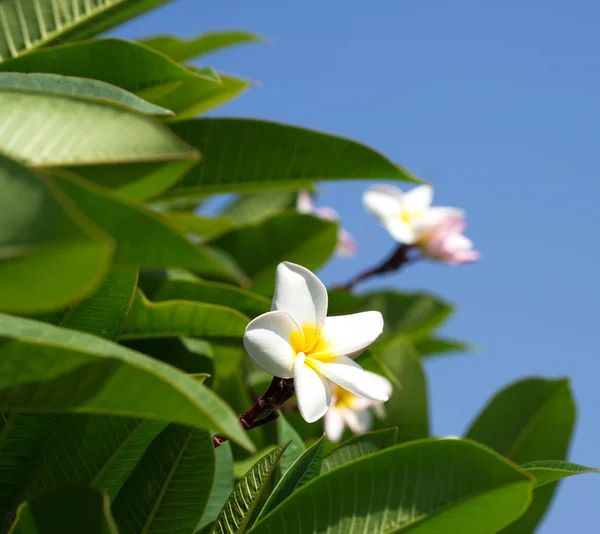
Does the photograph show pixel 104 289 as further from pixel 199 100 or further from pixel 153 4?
pixel 153 4

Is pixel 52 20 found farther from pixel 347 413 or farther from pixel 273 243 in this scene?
pixel 347 413

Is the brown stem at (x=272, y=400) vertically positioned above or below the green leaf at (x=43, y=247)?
below

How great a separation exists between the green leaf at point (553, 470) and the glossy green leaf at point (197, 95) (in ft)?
1.95

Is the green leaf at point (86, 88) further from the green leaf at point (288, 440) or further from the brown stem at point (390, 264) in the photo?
the brown stem at point (390, 264)

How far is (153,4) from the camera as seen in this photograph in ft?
4.17

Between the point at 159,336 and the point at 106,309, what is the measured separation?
0.98 ft

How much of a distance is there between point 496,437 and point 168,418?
118 centimetres

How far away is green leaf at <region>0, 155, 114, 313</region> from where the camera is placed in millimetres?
338

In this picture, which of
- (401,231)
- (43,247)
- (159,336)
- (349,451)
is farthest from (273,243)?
(43,247)

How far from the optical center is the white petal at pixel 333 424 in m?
1.56

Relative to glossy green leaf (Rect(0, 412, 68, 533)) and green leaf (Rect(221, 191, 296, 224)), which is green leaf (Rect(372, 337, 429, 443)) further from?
glossy green leaf (Rect(0, 412, 68, 533))

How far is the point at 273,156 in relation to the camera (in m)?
1.03

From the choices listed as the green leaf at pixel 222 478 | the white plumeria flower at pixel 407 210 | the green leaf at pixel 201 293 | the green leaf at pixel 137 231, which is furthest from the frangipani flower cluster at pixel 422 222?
the green leaf at pixel 137 231

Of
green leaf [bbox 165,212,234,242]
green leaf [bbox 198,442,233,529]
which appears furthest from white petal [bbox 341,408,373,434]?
green leaf [bbox 198,442,233,529]
